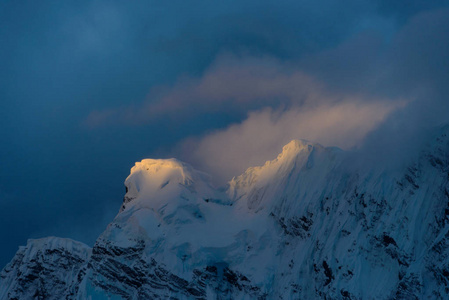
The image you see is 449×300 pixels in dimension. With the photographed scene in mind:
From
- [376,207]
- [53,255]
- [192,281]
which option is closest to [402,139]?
[376,207]

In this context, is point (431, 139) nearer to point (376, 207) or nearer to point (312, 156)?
point (376, 207)

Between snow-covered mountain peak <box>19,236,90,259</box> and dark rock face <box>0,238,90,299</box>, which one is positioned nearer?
dark rock face <box>0,238,90,299</box>

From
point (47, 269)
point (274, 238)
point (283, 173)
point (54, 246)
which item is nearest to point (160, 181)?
point (283, 173)

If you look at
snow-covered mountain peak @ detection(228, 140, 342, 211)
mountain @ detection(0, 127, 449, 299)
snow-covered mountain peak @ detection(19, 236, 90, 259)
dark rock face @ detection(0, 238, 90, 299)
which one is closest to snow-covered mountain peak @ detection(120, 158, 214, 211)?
mountain @ detection(0, 127, 449, 299)

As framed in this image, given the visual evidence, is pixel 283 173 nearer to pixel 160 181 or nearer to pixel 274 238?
pixel 274 238

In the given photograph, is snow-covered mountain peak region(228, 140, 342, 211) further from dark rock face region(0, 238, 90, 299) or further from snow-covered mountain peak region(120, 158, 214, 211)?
dark rock face region(0, 238, 90, 299)

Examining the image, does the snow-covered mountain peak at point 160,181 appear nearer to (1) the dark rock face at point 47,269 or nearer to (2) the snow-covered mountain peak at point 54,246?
(2) the snow-covered mountain peak at point 54,246

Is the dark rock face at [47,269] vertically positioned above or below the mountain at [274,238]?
above

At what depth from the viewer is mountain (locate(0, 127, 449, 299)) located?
10525 centimetres

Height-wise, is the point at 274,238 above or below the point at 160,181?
below

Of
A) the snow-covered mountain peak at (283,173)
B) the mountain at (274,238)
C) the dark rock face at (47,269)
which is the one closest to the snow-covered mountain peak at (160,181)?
the mountain at (274,238)

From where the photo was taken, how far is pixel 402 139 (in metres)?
116

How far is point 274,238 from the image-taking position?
448 ft

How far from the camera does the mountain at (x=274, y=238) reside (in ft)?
345
